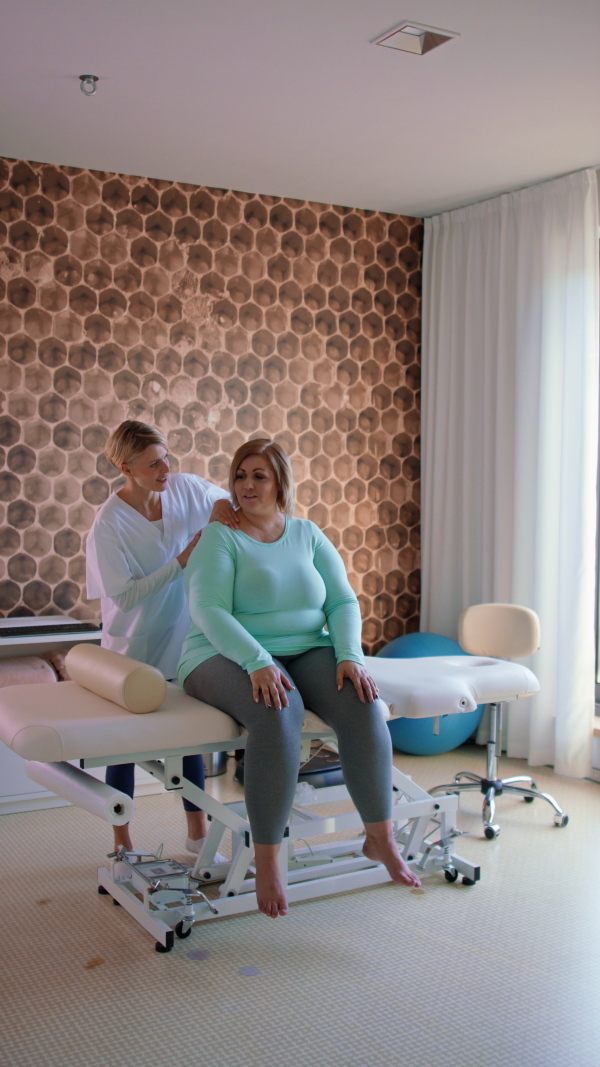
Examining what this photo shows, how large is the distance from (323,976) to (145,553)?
48.5 inches

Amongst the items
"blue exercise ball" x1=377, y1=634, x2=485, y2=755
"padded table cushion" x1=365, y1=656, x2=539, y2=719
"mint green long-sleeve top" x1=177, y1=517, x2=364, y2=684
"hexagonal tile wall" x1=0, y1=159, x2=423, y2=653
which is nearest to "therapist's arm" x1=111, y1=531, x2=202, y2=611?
"mint green long-sleeve top" x1=177, y1=517, x2=364, y2=684

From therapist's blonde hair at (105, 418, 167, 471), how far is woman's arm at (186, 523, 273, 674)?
33 centimetres

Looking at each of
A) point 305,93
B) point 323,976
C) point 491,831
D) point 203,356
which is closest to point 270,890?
point 323,976

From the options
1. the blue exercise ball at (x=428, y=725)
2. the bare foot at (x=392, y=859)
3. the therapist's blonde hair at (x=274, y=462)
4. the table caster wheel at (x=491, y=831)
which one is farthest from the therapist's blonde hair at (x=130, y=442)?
the blue exercise ball at (x=428, y=725)

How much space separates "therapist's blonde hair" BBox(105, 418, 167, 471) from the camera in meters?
2.69

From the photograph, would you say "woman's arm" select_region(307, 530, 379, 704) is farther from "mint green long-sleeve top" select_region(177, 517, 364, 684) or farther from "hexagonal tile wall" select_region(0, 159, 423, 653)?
"hexagonal tile wall" select_region(0, 159, 423, 653)

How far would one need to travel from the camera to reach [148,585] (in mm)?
2674

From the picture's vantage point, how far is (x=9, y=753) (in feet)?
11.1

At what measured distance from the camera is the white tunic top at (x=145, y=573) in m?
2.68

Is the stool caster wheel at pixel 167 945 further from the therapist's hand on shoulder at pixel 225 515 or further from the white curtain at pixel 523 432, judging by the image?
the white curtain at pixel 523 432

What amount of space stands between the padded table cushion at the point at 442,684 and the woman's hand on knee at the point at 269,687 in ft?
1.43

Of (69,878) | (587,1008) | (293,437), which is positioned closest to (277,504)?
(69,878)

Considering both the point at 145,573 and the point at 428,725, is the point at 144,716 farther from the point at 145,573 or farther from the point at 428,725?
the point at 428,725

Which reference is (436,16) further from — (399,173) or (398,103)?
(399,173)
